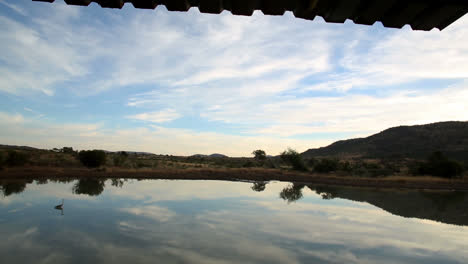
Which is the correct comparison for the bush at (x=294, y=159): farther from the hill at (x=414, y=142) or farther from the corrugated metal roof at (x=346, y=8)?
the corrugated metal roof at (x=346, y=8)

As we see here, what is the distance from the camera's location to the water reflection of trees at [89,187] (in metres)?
21.1

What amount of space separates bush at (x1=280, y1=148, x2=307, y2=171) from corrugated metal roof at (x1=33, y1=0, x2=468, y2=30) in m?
42.1

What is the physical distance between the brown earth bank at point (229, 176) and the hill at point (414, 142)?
37928 millimetres

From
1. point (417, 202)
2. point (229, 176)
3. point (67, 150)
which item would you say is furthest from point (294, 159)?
point (67, 150)

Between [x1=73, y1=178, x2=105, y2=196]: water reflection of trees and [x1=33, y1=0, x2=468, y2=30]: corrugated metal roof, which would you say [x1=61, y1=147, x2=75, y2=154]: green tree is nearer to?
[x1=73, y1=178, x2=105, y2=196]: water reflection of trees

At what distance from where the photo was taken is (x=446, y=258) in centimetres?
953

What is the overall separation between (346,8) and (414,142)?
92159mm

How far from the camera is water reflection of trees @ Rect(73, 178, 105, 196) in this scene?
2110 centimetres

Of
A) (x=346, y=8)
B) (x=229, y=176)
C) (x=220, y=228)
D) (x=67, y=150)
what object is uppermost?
(x=67, y=150)

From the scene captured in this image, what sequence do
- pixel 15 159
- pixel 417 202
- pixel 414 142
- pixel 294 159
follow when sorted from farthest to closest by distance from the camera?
pixel 414 142, pixel 294 159, pixel 15 159, pixel 417 202

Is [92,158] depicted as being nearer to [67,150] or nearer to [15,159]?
[15,159]

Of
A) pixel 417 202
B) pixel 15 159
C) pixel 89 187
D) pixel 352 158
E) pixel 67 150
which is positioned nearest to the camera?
pixel 417 202

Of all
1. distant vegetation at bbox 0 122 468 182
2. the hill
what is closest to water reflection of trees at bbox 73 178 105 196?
distant vegetation at bbox 0 122 468 182

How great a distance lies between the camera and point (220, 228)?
11.8m
